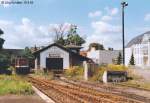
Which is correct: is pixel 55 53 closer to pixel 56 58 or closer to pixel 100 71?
pixel 56 58

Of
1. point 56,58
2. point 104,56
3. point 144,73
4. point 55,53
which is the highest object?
point 104,56

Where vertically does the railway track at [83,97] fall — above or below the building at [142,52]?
below

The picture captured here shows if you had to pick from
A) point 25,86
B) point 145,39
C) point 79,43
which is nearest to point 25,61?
point 145,39

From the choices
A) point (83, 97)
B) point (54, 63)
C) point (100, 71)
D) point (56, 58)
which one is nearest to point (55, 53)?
point (56, 58)

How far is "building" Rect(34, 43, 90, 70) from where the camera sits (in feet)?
258

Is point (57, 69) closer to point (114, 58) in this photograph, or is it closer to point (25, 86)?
point (114, 58)

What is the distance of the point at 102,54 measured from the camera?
325 feet

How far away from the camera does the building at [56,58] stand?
258ft

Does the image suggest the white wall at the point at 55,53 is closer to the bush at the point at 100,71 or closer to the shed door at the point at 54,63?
the shed door at the point at 54,63

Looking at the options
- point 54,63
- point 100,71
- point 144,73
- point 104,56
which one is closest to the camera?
point 144,73

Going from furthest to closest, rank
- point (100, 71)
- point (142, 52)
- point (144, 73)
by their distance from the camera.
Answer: point (142, 52) < point (100, 71) < point (144, 73)

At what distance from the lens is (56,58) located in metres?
79.3

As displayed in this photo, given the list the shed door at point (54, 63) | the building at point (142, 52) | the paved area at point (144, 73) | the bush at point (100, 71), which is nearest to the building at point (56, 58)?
the shed door at point (54, 63)

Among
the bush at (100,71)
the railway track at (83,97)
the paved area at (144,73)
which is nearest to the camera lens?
the railway track at (83,97)
